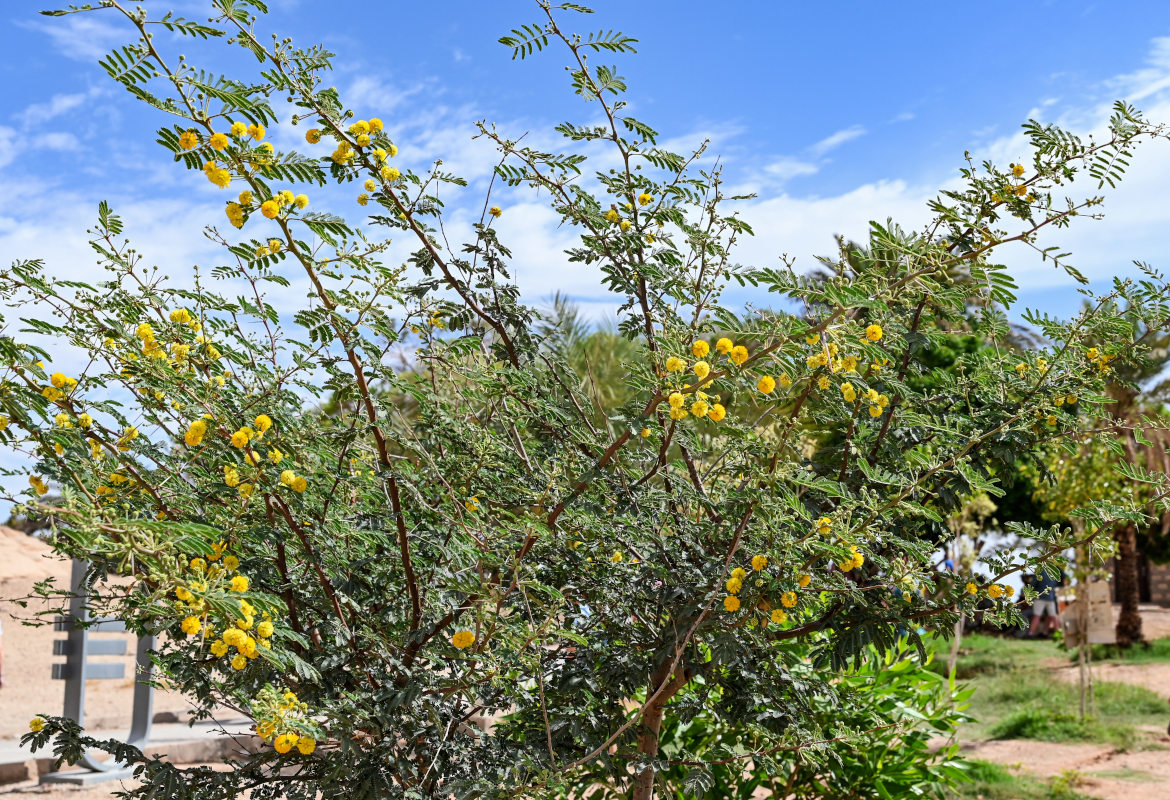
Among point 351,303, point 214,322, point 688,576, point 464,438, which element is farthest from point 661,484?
point 214,322

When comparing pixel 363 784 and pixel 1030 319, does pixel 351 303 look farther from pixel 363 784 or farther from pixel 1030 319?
pixel 1030 319

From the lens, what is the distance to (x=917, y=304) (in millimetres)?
2730

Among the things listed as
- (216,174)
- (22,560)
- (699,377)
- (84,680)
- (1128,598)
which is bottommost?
(1128,598)

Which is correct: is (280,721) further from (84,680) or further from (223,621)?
(84,680)

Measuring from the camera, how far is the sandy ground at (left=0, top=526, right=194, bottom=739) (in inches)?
367

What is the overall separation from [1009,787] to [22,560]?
17.2 metres

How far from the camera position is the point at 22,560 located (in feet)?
55.9

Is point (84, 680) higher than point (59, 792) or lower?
higher

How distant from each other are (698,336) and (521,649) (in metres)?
0.89

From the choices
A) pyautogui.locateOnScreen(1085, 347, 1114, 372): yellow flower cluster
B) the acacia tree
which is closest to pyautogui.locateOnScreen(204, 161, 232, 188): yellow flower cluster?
the acacia tree

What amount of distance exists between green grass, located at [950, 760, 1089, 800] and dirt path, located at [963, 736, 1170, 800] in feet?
0.49

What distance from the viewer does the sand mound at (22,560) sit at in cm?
1617

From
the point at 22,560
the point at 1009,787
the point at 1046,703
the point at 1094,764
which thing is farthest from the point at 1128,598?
the point at 22,560

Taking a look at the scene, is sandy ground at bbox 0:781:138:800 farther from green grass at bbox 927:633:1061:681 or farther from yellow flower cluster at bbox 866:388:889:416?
green grass at bbox 927:633:1061:681
